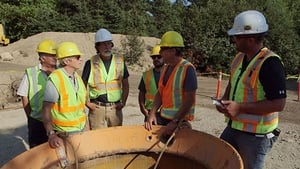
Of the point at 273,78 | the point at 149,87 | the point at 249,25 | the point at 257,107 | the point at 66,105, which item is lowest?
the point at 149,87

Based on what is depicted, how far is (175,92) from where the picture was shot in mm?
3709

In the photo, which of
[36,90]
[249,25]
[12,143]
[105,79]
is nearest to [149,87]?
[105,79]

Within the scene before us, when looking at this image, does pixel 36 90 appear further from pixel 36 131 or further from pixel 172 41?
pixel 172 41

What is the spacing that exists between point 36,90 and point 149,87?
150 cm

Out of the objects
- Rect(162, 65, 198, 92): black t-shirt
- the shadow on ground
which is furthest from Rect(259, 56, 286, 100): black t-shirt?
the shadow on ground

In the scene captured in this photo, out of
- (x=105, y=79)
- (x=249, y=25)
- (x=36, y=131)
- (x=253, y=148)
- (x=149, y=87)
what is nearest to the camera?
(x=249, y=25)

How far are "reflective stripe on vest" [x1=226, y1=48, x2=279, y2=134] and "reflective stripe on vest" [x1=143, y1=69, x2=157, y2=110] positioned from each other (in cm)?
195

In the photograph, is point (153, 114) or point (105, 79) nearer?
point (153, 114)

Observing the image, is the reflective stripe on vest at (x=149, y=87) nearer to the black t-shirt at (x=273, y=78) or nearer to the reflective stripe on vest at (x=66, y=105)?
the reflective stripe on vest at (x=66, y=105)

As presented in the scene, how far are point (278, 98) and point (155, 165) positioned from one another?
47.7 inches

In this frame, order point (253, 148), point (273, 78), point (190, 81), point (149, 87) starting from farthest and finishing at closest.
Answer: point (149, 87) < point (190, 81) < point (253, 148) < point (273, 78)

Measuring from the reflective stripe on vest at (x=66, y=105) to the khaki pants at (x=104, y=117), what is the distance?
1.17 meters

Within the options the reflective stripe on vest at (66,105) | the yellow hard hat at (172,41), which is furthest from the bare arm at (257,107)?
the reflective stripe on vest at (66,105)

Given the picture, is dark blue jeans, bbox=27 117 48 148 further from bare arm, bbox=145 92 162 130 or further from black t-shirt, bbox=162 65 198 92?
black t-shirt, bbox=162 65 198 92
